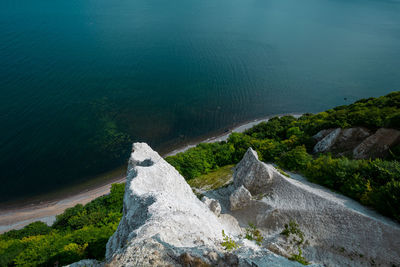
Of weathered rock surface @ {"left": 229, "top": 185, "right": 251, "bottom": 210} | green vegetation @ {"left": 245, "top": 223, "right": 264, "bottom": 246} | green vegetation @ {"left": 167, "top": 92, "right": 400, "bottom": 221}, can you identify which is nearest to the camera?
green vegetation @ {"left": 245, "top": 223, "right": 264, "bottom": 246}

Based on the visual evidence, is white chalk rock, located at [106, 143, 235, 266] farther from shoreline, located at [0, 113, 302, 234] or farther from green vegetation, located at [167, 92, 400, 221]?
shoreline, located at [0, 113, 302, 234]

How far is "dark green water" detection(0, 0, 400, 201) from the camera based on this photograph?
1935 inches

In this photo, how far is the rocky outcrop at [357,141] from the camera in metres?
23.0

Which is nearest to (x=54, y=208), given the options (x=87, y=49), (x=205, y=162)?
(x=205, y=162)

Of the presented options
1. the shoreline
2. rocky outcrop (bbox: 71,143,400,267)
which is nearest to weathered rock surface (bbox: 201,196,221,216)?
rocky outcrop (bbox: 71,143,400,267)

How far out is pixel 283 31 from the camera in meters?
Answer: 119

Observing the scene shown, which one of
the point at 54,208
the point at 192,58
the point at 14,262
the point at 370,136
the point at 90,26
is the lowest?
the point at 54,208

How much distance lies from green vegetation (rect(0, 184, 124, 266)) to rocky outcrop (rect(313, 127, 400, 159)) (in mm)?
28293

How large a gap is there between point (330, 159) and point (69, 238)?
28.2m

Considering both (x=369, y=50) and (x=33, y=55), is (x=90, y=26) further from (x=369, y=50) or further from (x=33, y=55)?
(x=369, y=50)

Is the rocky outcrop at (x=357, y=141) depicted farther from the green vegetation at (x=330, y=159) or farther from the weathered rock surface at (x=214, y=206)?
the weathered rock surface at (x=214, y=206)

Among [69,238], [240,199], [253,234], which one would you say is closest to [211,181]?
[240,199]

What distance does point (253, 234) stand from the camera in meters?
18.7

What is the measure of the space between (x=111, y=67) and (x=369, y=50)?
10869 cm
